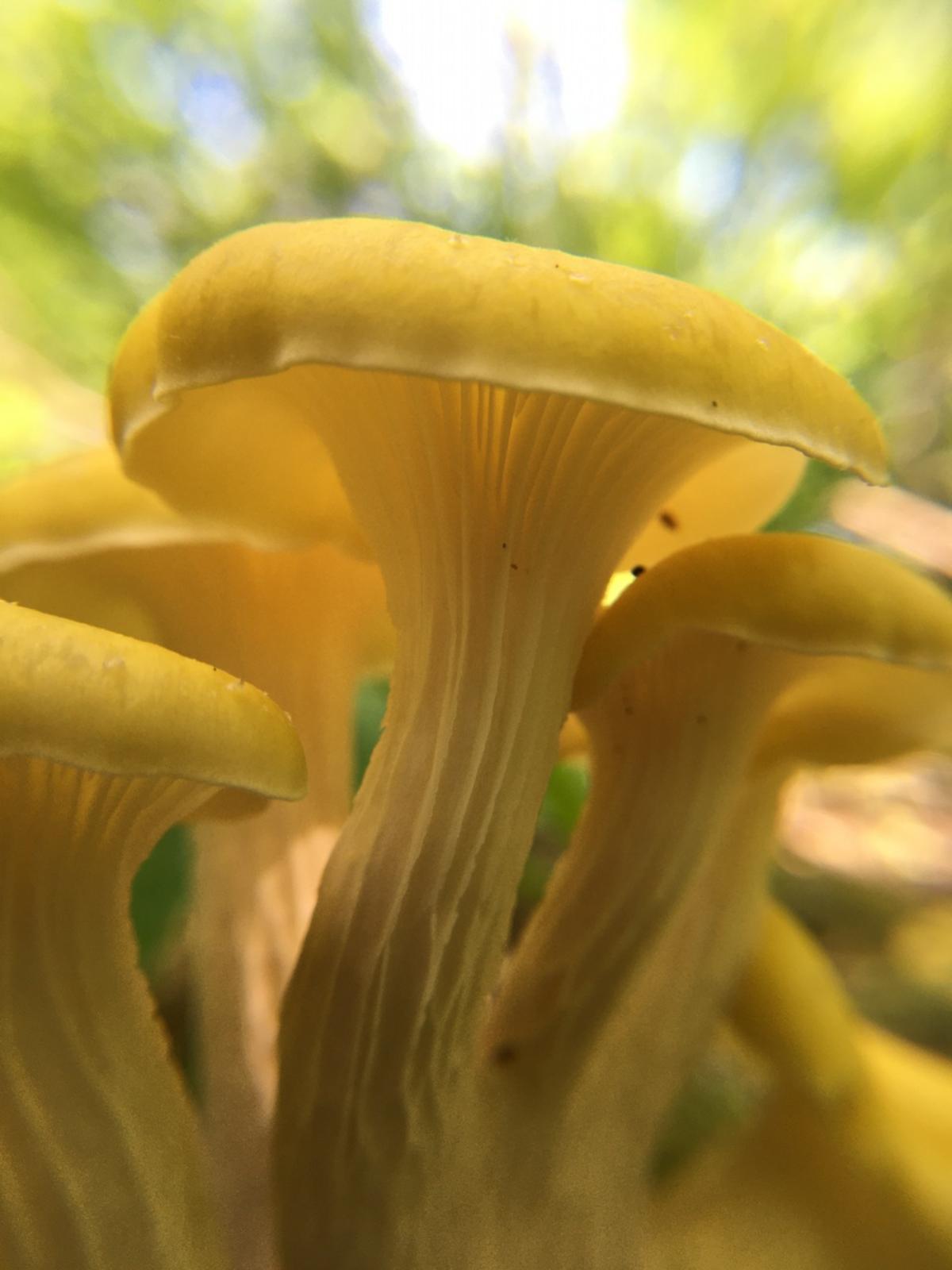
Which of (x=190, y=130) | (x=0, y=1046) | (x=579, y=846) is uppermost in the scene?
(x=190, y=130)

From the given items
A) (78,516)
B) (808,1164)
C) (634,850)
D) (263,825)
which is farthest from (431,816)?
(808,1164)

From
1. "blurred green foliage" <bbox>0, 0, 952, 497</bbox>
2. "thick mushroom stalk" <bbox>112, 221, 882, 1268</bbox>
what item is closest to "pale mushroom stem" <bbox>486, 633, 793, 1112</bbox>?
"thick mushroom stalk" <bbox>112, 221, 882, 1268</bbox>

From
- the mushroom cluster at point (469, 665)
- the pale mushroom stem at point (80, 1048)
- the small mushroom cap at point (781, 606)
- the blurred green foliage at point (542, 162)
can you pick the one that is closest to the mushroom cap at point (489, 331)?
the mushroom cluster at point (469, 665)

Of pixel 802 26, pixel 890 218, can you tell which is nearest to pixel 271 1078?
pixel 890 218

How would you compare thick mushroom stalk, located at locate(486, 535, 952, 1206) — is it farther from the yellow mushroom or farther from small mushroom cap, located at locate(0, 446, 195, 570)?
small mushroom cap, located at locate(0, 446, 195, 570)

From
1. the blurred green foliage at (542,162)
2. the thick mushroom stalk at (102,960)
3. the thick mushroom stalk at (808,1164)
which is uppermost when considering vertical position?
the blurred green foliage at (542,162)

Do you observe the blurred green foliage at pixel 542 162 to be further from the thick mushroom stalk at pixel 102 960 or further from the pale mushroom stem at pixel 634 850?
the thick mushroom stalk at pixel 102 960

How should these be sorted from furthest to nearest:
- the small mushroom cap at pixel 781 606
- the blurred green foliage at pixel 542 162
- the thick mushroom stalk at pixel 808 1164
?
the blurred green foliage at pixel 542 162, the thick mushroom stalk at pixel 808 1164, the small mushroom cap at pixel 781 606

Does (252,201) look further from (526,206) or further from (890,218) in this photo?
(890,218)
